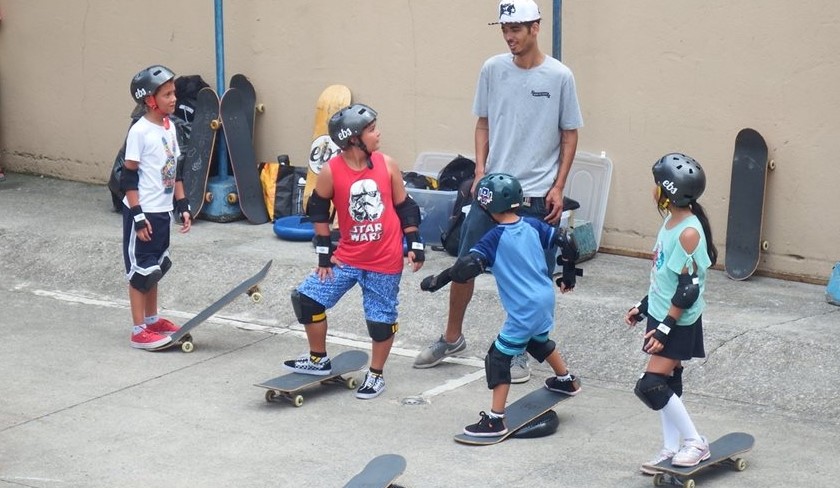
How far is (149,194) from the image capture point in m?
8.16

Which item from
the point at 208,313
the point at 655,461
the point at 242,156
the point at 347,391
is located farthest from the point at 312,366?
the point at 242,156

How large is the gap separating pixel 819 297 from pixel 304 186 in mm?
4412

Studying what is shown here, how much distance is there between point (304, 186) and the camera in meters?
11.0

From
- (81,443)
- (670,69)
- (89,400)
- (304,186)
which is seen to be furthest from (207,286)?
(670,69)

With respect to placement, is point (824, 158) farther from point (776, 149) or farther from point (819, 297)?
point (819, 297)

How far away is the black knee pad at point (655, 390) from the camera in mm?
5887

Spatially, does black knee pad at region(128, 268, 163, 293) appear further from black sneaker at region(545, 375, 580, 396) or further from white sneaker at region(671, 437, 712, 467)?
white sneaker at region(671, 437, 712, 467)

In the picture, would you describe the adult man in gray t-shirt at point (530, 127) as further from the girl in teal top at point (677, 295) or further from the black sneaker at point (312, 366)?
the girl in teal top at point (677, 295)

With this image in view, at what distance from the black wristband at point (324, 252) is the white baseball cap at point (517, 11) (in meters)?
1.57

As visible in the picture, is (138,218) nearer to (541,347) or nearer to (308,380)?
(308,380)

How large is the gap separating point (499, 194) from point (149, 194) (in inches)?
106

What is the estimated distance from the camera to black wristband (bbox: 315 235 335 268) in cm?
720

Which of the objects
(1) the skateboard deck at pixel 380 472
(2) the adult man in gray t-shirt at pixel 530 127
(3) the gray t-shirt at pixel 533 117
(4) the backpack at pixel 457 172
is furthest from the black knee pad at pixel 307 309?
(4) the backpack at pixel 457 172

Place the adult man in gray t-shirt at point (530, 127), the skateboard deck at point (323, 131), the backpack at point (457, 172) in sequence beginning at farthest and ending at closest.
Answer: the skateboard deck at point (323, 131) → the backpack at point (457, 172) → the adult man in gray t-shirt at point (530, 127)
